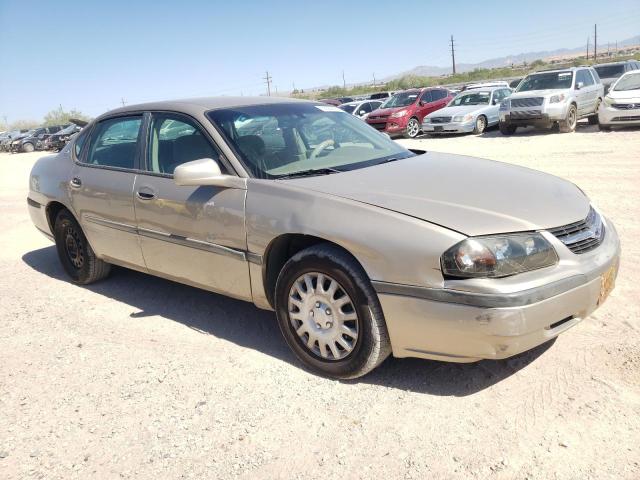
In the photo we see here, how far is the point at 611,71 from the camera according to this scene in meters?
20.0

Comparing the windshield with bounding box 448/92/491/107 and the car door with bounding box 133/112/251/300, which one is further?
the windshield with bounding box 448/92/491/107

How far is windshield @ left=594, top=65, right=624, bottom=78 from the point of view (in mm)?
19891

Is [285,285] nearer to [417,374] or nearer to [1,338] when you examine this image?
[417,374]

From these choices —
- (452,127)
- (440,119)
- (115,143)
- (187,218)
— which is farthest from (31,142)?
(187,218)

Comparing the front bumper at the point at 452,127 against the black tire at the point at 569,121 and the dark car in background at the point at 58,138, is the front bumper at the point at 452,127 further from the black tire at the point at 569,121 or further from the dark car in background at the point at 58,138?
the dark car in background at the point at 58,138

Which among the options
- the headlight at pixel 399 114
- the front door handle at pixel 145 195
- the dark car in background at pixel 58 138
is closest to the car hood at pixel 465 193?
the front door handle at pixel 145 195

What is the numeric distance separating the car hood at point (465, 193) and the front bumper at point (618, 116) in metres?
11.7

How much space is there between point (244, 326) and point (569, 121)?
1376cm

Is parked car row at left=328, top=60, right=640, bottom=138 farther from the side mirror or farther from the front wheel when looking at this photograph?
the side mirror

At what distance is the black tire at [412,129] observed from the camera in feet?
64.4

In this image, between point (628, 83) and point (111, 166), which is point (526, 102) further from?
point (111, 166)

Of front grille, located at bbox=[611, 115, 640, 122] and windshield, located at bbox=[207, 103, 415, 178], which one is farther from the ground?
windshield, located at bbox=[207, 103, 415, 178]

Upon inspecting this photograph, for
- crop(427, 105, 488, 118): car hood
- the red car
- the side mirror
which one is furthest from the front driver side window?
the red car

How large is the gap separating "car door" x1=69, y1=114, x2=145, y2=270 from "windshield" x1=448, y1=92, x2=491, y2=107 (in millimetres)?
15990
